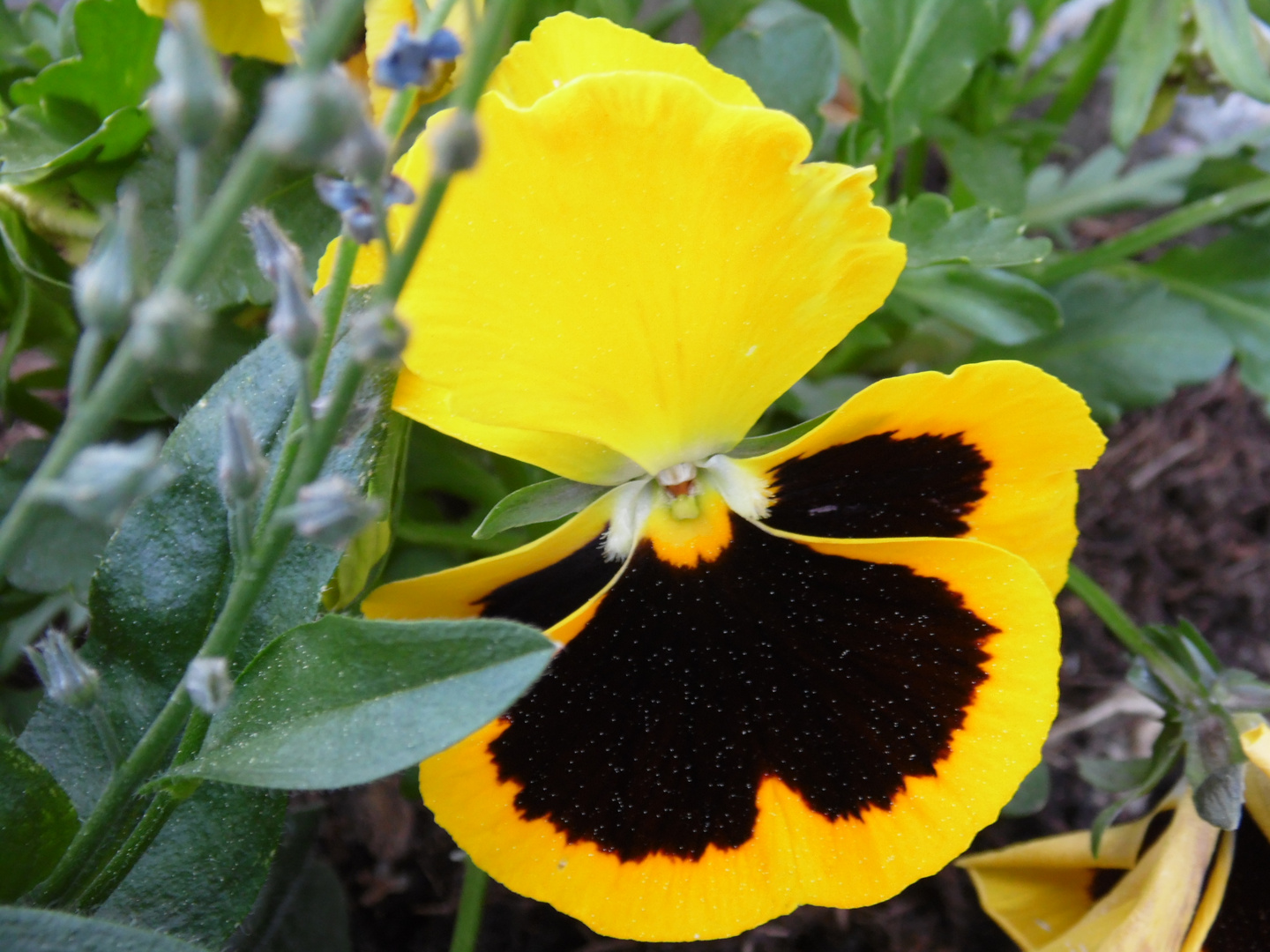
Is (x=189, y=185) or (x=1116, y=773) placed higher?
(x=189, y=185)

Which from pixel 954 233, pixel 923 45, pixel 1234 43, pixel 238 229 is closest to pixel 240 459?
pixel 238 229

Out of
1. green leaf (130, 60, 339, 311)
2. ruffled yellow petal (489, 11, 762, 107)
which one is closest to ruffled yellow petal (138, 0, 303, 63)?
green leaf (130, 60, 339, 311)

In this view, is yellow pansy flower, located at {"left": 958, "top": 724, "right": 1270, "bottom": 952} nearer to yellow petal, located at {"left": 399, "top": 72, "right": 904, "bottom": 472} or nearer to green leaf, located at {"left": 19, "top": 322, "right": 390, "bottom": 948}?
yellow petal, located at {"left": 399, "top": 72, "right": 904, "bottom": 472}

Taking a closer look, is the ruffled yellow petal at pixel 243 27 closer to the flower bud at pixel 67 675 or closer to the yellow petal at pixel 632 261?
the yellow petal at pixel 632 261

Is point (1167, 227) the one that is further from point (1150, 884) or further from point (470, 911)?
point (470, 911)

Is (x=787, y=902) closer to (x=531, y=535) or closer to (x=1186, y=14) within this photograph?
(x=531, y=535)

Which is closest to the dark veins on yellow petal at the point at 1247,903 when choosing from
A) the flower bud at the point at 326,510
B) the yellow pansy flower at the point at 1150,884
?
the yellow pansy flower at the point at 1150,884
